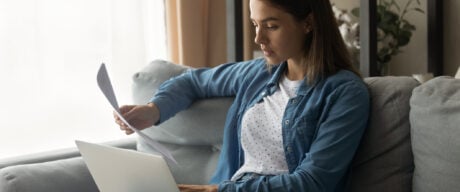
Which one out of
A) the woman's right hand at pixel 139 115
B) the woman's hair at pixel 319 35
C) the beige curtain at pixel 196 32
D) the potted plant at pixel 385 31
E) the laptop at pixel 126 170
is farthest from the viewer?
the beige curtain at pixel 196 32

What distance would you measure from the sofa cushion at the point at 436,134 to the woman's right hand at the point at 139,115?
0.67 m

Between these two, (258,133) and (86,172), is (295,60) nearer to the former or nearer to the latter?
(258,133)

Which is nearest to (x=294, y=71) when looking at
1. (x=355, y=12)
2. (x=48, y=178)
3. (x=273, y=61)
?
(x=273, y=61)

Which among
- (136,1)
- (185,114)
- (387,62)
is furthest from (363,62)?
(136,1)

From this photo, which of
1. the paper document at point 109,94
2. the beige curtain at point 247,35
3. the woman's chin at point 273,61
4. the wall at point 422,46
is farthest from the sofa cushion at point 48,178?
the wall at point 422,46

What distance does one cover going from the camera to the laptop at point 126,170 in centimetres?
132

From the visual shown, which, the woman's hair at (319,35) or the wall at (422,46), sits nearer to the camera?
the woman's hair at (319,35)

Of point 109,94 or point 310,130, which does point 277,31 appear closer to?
point 310,130

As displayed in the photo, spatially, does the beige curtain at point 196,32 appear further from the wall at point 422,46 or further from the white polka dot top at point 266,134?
the white polka dot top at point 266,134

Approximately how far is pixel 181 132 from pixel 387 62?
1023 millimetres

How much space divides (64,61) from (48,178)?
0.78 metres

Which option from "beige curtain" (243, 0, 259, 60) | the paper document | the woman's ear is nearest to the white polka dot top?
the woman's ear

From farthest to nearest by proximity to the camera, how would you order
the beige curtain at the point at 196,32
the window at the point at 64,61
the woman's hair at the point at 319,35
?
1. the beige curtain at the point at 196,32
2. the window at the point at 64,61
3. the woman's hair at the point at 319,35

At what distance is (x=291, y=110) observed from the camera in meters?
1.54
